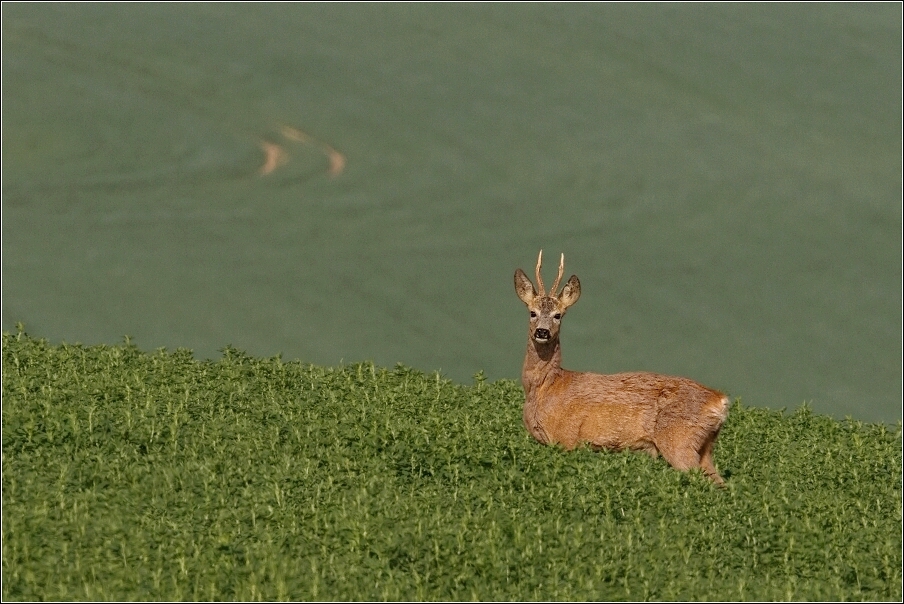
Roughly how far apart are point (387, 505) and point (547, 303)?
3.57 metres

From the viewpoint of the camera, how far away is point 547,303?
15375 mm

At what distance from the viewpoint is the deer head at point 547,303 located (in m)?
15.3

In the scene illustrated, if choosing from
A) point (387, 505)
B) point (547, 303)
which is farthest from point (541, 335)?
point (387, 505)

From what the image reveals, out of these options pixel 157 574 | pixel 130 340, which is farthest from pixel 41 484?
pixel 130 340

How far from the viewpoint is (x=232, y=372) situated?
17562 mm

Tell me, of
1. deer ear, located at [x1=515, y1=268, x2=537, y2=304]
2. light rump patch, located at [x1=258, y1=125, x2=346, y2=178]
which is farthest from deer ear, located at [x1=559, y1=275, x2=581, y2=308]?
light rump patch, located at [x1=258, y1=125, x2=346, y2=178]

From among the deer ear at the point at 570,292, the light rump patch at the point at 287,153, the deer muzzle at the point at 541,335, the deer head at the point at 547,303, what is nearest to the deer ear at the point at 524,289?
the deer head at the point at 547,303

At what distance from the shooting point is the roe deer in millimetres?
14508

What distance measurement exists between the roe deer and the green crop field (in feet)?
0.83

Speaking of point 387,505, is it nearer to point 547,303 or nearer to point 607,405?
point 607,405

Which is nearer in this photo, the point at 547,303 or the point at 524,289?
the point at 547,303

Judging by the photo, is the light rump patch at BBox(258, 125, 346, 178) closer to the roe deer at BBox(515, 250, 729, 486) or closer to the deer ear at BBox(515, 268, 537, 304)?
the deer ear at BBox(515, 268, 537, 304)

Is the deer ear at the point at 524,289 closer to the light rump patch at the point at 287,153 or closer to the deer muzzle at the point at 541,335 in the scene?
the deer muzzle at the point at 541,335

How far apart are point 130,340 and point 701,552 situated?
28.7 feet
